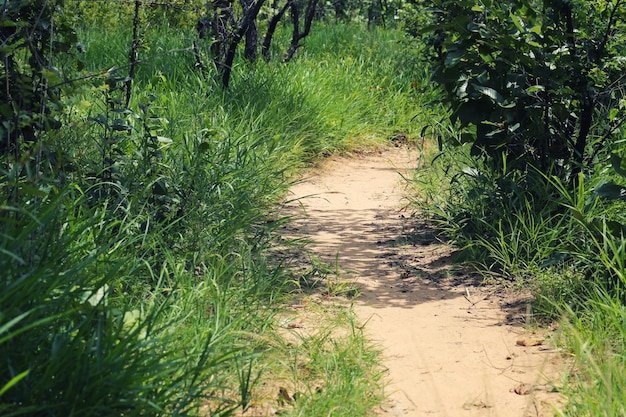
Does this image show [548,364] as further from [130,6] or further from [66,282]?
[130,6]

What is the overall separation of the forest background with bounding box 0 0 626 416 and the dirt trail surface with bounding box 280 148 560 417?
6.0 inches

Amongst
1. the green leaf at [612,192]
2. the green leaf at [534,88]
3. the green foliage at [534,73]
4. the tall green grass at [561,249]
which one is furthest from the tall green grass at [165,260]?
the green leaf at [534,88]

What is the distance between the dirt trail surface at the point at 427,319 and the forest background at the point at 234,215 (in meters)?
0.15

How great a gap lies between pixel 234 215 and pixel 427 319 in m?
1.38

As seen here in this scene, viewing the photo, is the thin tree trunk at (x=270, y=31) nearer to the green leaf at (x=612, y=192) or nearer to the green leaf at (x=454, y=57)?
the green leaf at (x=454, y=57)

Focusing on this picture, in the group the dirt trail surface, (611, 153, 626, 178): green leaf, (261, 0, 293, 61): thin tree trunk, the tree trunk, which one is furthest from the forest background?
(261, 0, 293, 61): thin tree trunk

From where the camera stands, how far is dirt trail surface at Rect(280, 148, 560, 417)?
3635 mm

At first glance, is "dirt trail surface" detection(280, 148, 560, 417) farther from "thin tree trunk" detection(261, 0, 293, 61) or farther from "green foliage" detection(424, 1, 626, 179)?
"thin tree trunk" detection(261, 0, 293, 61)

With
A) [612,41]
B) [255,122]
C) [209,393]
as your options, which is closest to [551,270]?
[612,41]

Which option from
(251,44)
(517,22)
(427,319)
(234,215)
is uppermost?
(517,22)

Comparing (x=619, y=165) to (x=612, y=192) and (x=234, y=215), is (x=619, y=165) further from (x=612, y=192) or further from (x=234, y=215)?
(x=234, y=215)

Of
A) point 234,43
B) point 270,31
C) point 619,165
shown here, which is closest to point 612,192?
point 619,165

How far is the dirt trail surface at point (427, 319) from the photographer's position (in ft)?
A: 11.9

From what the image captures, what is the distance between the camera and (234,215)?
529cm
